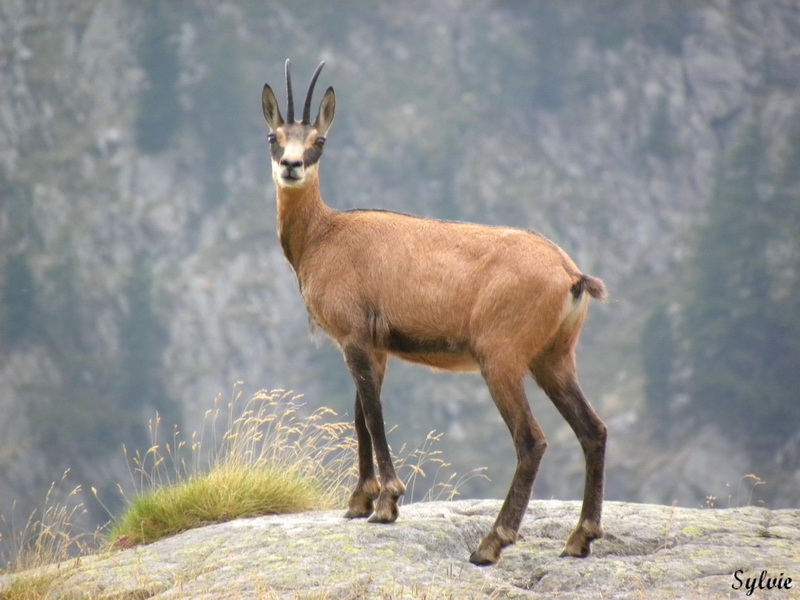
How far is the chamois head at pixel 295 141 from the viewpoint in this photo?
1089 cm

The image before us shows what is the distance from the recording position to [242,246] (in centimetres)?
13575

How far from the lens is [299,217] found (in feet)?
37.5

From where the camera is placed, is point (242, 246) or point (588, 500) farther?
point (242, 246)

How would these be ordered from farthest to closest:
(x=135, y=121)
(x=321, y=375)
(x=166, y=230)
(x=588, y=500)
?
(x=135, y=121), (x=166, y=230), (x=321, y=375), (x=588, y=500)

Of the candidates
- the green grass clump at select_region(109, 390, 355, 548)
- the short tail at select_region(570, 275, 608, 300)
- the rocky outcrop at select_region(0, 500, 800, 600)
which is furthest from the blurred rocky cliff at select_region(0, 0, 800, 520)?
the short tail at select_region(570, 275, 608, 300)

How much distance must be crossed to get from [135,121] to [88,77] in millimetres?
10894

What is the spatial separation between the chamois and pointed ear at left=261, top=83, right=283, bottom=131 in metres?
0.15

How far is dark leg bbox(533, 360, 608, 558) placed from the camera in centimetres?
966

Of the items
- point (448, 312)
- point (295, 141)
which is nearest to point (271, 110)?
point (295, 141)

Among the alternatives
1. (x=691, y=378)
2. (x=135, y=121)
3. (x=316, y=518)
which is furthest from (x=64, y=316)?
(x=316, y=518)

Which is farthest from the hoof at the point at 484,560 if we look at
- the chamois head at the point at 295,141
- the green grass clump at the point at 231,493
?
the chamois head at the point at 295,141

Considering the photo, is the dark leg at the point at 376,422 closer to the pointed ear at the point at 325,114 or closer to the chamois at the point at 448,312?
the chamois at the point at 448,312

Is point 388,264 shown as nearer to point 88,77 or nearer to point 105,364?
point 105,364

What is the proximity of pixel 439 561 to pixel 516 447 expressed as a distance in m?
1.19
